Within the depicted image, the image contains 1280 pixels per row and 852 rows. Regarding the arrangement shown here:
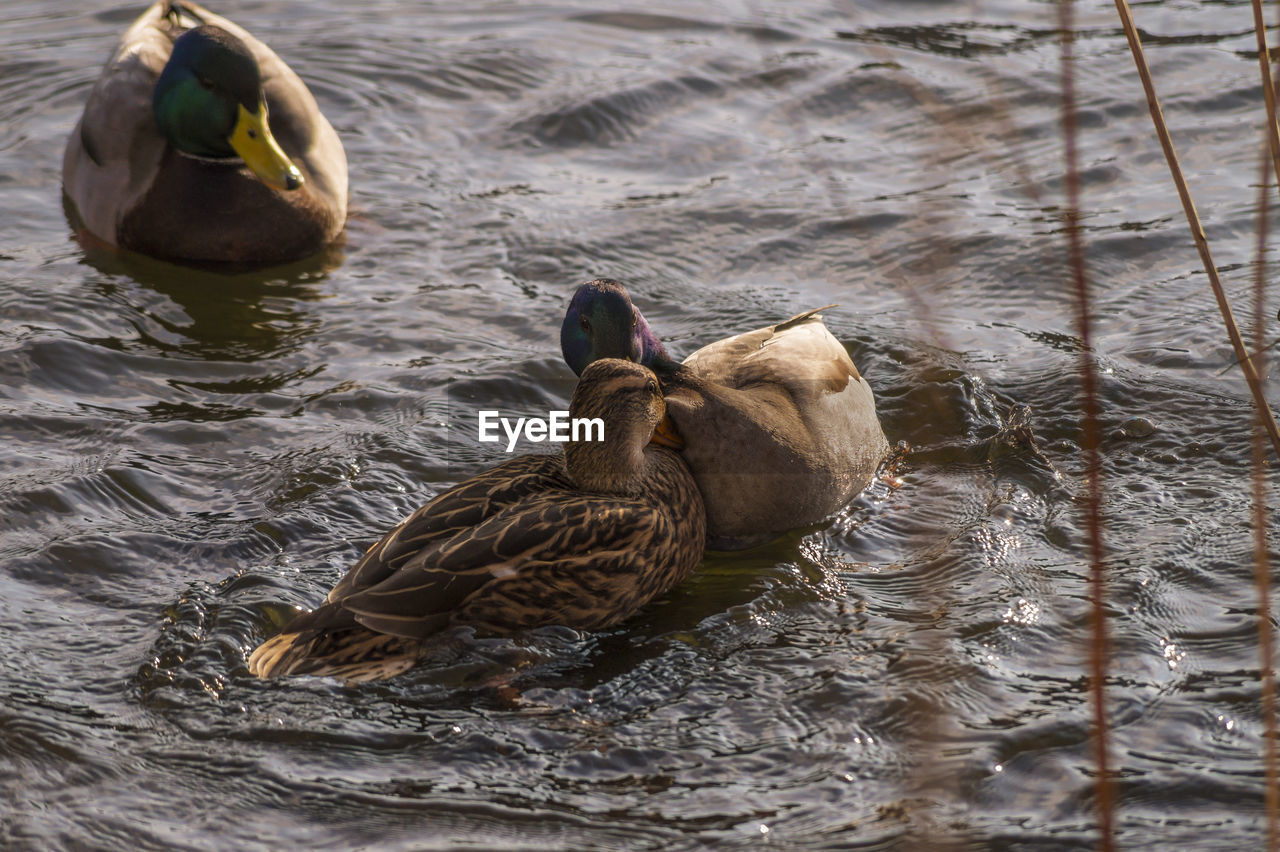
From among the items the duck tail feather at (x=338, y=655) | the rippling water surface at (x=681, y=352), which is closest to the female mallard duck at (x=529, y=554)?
the duck tail feather at (x=338, y=655)

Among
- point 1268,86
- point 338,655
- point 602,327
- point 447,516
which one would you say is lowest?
point 338,655

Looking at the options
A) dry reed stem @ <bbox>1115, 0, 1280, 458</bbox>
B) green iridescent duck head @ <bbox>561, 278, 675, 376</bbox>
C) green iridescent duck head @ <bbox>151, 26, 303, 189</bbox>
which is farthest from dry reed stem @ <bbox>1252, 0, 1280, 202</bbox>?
green iridescent duck head @ <bbox>151, 26, 303, 189</bbox>

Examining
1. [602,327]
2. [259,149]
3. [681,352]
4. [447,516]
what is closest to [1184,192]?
[447,516]

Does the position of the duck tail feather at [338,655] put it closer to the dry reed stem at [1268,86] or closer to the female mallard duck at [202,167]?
the dry reed stem at [1268,86]

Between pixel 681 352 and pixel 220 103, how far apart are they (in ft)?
9.24

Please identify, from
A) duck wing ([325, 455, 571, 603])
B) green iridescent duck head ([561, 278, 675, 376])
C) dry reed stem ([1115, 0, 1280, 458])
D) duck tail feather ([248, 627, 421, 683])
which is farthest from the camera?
green iridescent duck head ([561, 278, 675, 376])

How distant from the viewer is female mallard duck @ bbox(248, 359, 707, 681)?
405 centimetres

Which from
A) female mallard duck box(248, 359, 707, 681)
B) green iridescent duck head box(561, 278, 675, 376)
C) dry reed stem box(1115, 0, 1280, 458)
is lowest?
female mallard duck box(248, 359, 707, 681)

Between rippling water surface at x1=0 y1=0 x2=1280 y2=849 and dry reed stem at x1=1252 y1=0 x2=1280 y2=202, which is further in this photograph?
rippling water surface at x1=0 y1=0 x2=1280 y2=849

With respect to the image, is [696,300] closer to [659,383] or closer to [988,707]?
[659,383]

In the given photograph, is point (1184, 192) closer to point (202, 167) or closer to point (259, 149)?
point (259, 149)

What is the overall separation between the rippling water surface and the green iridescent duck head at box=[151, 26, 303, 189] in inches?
23.6

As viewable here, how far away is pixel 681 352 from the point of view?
21.1ft

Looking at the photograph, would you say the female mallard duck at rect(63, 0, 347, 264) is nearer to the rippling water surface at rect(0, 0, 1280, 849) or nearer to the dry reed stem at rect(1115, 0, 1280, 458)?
the rippling water surface at rect(0, 0, 1280, 849)
